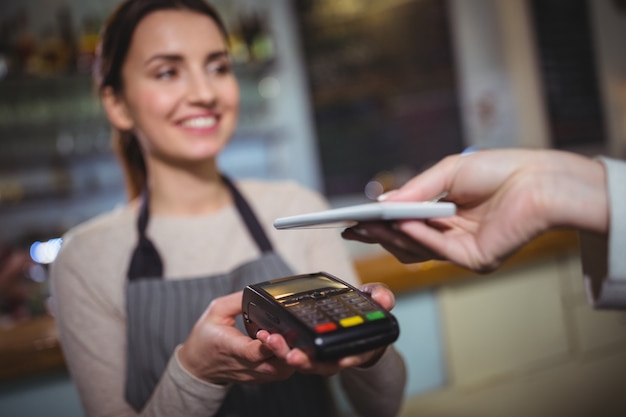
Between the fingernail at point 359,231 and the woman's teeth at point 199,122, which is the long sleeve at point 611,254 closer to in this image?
the fingernail at point 359,231

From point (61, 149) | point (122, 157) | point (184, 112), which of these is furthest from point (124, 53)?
point (61, 149)

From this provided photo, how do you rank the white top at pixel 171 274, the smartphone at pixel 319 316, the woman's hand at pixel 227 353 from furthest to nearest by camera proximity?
the white top at pixel 171 274 → the woman's hand at pixel 227 353 → the smartphone at pixel 319 316

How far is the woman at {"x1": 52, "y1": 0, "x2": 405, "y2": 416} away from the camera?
0.86m

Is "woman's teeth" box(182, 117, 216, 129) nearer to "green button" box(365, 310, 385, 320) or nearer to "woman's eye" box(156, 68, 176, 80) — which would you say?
"woman's eye" box(156, 68, 176, 80)

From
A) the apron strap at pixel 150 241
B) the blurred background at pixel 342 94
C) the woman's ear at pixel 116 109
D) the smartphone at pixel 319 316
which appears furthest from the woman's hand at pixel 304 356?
the blurred background at pixel 342 94

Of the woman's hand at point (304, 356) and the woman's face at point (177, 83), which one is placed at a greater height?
the woman's face at point (177, 83)

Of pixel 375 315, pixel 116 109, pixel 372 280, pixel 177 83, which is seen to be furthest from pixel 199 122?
pixel 375 315

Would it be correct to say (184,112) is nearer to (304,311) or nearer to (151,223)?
(151,223)

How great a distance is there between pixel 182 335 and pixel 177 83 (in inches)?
18.6

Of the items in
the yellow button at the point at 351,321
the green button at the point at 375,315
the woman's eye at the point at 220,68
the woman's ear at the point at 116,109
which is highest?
the woman's eye at the point at 220,68

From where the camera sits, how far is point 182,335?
2.72ft

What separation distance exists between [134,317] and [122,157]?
0.47m

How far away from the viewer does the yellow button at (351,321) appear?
1.59 ft

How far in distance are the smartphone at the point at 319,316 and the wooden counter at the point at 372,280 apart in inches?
23.0
